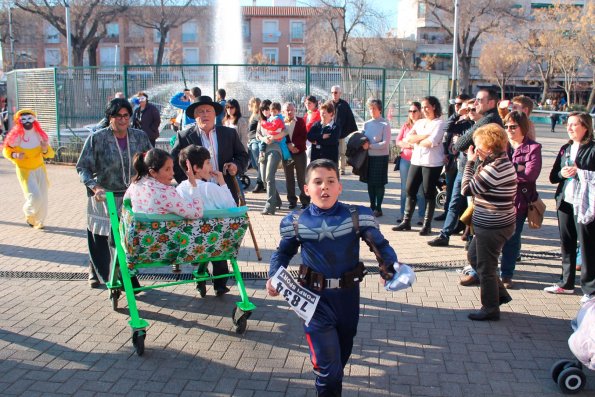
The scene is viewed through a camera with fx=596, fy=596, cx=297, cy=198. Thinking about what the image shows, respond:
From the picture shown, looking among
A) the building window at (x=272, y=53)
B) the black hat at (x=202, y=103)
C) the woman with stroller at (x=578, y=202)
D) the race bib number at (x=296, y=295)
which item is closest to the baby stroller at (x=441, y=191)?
the woman with stroller at (x=578, y=202)

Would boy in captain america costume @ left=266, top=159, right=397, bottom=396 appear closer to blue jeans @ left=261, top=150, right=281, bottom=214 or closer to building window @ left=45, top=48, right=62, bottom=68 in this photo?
blue jeans @ left=261, top=150, right=281, bottom=214

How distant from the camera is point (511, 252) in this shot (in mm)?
6188

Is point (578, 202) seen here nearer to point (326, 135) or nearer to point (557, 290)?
point (557, 290)

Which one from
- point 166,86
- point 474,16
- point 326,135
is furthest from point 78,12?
point 326,135

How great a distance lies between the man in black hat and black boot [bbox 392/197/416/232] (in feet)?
11.2

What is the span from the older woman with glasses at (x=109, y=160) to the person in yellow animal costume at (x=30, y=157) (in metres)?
3.56

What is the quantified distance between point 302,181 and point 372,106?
6.41ft

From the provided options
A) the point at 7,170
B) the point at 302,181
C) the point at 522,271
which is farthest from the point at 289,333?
the point at 7,170

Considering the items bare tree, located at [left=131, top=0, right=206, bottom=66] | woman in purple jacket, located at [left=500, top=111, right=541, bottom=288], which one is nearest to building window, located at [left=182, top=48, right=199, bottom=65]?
bare tree, located at [left=131, top=0, right=206, bottom=66]

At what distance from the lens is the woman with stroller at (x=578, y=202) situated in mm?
5598

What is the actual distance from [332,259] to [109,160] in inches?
122

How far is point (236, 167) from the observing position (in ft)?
19.4

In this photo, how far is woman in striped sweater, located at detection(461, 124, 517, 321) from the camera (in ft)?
16.9

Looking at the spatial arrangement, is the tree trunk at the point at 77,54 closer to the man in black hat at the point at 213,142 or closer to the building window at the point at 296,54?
the building window at the point at 296,54
